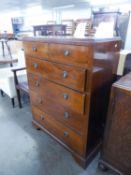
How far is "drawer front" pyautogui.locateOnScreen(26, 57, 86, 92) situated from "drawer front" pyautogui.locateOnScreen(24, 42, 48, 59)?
0.06 metres

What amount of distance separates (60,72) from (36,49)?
0.37 metres

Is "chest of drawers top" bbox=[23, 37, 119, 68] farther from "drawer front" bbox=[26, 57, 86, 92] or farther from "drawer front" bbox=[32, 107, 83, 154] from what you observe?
"drawer front" bbox=[32, 107, 83, 154]

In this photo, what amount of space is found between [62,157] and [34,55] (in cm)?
112

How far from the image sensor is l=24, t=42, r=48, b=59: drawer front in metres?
1.20

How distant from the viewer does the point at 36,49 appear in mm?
1282

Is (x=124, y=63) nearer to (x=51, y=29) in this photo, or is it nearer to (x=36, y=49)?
(x=36, y=49)

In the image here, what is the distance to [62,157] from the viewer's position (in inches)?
56.7

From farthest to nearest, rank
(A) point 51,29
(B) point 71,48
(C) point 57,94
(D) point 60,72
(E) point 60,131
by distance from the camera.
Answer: (A) point 51,29, (E) point 60,131, (C) point 57,94, (D) point 60,72, (B) point 71,48

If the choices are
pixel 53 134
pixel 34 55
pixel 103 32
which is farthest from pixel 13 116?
pixel 103 32

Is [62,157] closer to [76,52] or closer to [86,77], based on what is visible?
[86,77]

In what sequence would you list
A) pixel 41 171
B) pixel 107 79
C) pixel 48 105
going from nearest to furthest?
1. pixel 107 79
2. pixel 41 171
3. pixel 48 105

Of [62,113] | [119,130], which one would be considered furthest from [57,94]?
[119,130]

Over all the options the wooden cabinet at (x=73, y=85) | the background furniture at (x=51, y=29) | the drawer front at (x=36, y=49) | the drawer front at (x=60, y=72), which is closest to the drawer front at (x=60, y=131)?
the wooden cabinet at (x=73, y=85)

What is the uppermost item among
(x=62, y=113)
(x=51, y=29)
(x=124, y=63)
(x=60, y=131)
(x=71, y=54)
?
(x=51, y=29)
